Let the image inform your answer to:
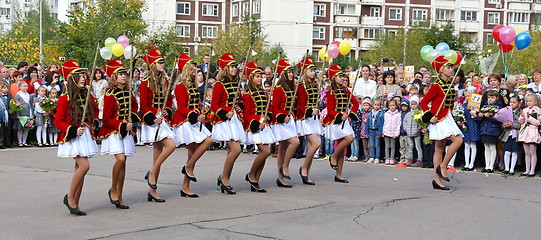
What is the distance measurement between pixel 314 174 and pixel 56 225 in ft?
22.3

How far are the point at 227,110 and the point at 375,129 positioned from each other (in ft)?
22.2

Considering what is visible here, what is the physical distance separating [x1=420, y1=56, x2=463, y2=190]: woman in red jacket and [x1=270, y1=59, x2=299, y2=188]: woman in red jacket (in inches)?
89.2

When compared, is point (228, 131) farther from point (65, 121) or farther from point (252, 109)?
point (65, 121)

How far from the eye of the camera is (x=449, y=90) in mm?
12398

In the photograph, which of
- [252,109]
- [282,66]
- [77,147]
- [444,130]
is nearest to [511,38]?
[444,130]

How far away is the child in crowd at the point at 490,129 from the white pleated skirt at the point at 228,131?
21.0ft

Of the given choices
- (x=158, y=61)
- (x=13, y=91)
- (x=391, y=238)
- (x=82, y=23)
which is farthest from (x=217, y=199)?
(x=82, y=23)

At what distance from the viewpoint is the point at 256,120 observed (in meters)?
11.9

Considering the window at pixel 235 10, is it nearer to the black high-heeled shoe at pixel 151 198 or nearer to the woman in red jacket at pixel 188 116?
the woman in red jacket at pixel 188 116

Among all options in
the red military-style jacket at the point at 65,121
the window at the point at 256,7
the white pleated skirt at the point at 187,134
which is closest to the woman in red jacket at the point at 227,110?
the white pleated skirt at the point at 187,134

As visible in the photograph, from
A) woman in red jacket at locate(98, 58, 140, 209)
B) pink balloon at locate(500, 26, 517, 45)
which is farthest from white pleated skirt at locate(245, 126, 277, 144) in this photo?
pink balloon at locate(500, 26, 517, 45)

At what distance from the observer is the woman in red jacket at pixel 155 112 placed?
10.9 m

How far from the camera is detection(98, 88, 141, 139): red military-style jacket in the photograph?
10.1 meters

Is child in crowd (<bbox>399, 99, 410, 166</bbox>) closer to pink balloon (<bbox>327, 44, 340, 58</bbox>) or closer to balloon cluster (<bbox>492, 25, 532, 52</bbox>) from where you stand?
pink balloon (<bbox>327, 44, 340, 58</bbox>)
